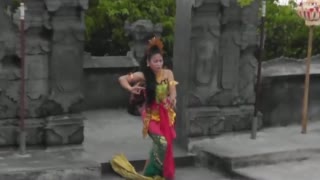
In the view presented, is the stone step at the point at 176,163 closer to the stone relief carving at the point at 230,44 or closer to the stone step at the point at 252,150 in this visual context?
the stone step at the point at 252,150

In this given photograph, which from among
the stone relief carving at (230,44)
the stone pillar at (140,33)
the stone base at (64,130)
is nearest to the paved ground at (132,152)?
the stone base at (64,130)

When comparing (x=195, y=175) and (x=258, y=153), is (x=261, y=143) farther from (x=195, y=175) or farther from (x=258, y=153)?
(x=195, y=175)

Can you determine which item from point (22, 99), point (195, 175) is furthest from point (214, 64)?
point (22, 99)

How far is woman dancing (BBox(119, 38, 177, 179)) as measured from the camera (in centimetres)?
780

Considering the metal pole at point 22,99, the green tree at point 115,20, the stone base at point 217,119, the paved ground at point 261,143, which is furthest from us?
the green tree at point 115,20

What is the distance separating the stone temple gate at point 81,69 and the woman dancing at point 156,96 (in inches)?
37.5

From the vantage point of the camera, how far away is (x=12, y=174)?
24.5 feet

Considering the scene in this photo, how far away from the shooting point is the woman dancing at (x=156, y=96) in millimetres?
7797

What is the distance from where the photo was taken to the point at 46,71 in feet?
27.2

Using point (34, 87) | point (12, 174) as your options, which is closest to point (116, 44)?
point (34, 87)

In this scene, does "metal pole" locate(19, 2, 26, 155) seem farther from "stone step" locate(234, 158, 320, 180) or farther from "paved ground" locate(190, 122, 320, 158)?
"stone step" locate(234, 158, 320, 180)

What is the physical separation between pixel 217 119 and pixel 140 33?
3.12 metres

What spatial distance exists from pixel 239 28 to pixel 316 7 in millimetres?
1171

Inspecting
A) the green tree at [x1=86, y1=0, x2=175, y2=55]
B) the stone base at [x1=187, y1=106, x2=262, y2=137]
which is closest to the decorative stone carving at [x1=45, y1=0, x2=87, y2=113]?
the stone base at [x1=187, y1=106, x2=262, y2=137]
